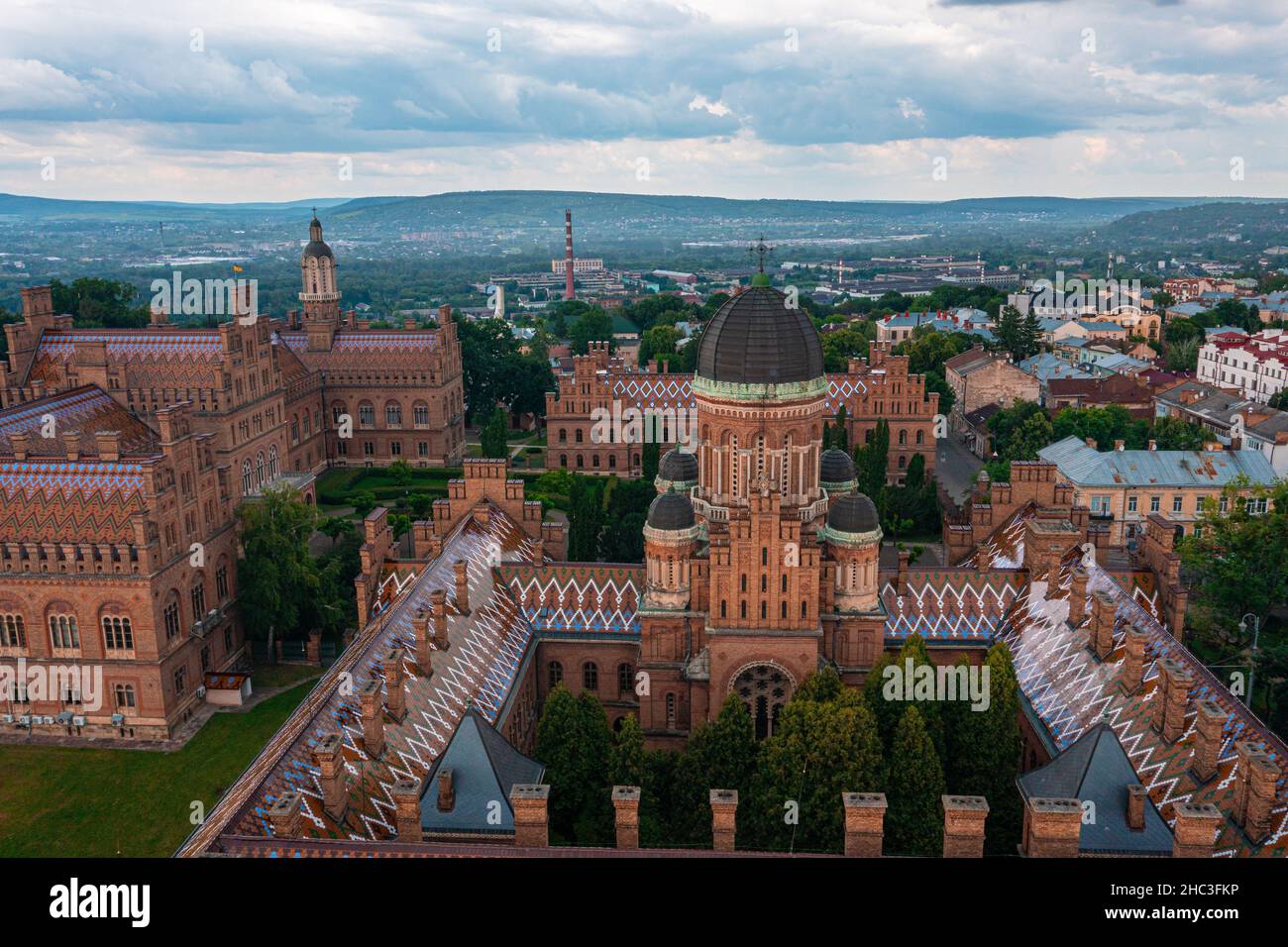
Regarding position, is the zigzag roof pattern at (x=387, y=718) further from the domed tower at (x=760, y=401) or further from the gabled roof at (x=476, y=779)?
the domed tower at (x=760, y=401)

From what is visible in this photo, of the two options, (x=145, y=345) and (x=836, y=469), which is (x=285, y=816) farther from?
(x=145, y=345)

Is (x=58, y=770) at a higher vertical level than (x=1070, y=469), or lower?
lower

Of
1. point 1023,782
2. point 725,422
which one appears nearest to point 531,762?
point 1023,782

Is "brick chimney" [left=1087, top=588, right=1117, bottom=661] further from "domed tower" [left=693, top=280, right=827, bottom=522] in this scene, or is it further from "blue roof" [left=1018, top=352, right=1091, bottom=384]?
"blue roof" [left=1018, top=352, right=1091, bottom=384]

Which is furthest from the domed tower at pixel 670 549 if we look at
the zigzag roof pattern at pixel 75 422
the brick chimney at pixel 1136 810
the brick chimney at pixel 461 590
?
the zigzag roof pattern at pixel 75 422

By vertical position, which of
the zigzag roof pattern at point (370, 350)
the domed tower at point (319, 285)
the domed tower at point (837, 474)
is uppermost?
the domed tower at point (319, 285)

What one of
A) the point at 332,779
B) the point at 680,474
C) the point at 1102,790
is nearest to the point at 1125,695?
the point at 1102,790

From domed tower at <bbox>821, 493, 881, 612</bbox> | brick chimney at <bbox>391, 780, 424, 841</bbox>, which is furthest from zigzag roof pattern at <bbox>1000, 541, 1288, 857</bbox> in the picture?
brick chimney at <bbox>391, 780, 424, 841</bbox>

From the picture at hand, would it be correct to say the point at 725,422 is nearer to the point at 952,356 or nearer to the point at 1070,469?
the point at 1070,469
